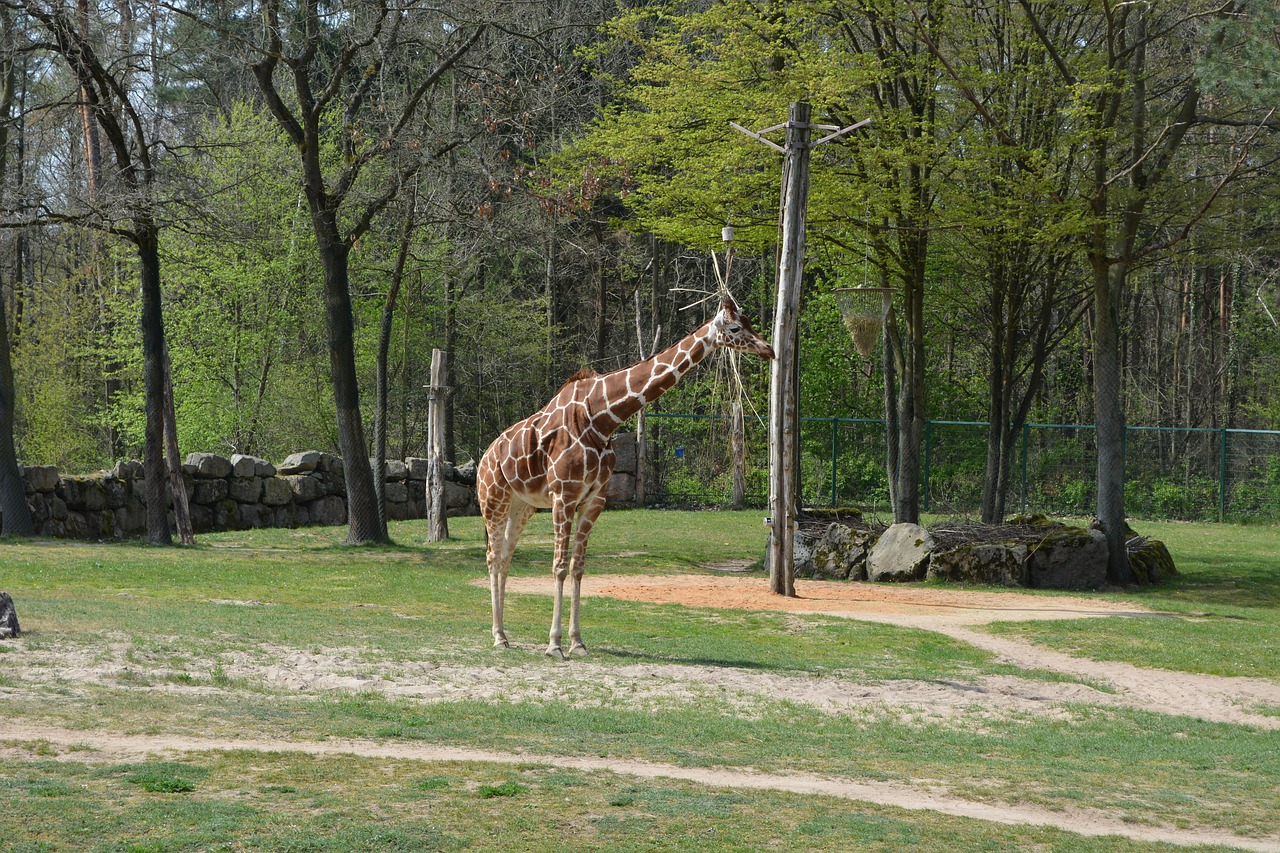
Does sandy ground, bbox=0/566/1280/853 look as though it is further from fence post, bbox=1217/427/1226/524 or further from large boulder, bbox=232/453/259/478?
fence post, bbox=1217/427/1226/524

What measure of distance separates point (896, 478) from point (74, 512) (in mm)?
15580

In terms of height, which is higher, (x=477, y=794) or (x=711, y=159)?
(x=711, y=159)

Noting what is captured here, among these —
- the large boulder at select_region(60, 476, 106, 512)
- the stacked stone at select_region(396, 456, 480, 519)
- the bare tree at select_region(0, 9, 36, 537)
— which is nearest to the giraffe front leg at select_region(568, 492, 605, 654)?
the bare tree at select_region(0, 9, 36, 537)

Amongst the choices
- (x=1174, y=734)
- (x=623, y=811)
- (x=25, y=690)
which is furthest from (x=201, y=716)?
(x=1174, y=734)

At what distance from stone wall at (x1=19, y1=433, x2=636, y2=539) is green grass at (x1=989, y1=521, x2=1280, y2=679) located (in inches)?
570

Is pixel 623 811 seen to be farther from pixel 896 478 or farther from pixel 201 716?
pixel 896 478

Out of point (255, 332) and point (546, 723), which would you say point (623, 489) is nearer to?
point (255, 332)

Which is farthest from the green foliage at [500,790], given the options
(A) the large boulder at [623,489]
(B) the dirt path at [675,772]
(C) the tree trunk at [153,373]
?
(A) the large boulder at [623,489]

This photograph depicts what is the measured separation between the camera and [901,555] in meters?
18.9

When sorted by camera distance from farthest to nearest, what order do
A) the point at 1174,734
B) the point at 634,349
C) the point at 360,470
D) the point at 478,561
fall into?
the point at 634,349 → the point at 360,470 → the point at 478,561 → the point at 1174,734

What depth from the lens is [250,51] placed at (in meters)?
20.7

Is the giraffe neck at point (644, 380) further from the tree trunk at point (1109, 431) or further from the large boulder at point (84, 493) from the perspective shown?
the large boulder at point (84, 493)

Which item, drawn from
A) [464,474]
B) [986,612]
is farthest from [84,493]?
[986,612]

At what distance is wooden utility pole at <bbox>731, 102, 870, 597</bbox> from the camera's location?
16.5 metres
